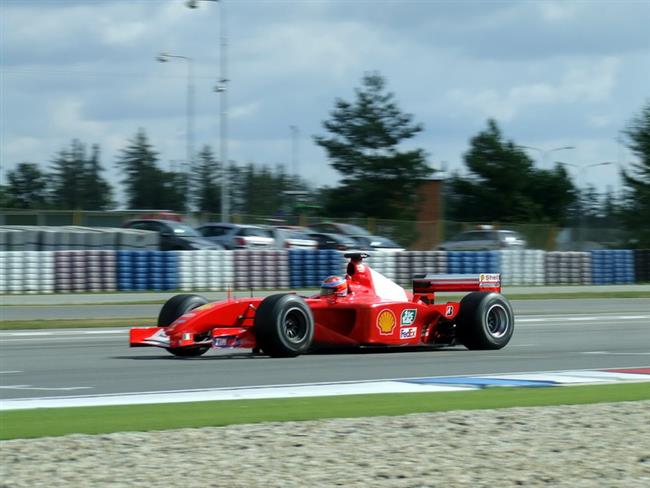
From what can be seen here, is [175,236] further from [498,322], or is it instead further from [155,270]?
[498,322]

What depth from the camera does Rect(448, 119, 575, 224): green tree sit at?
264 ft

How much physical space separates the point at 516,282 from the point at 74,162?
61482 mm

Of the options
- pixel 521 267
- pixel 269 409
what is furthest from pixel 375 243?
pixel 269 409

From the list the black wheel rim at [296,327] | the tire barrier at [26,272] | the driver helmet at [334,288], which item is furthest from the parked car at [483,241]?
the black wheel rim at [296,327]

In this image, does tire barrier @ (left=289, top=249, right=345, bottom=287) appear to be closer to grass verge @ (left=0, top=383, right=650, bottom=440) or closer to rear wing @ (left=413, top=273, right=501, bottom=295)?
rear wing @ (left=413, top=273, right=501, bottom=295)

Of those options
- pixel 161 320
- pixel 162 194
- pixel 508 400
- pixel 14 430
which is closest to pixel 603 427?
pixel 508 400

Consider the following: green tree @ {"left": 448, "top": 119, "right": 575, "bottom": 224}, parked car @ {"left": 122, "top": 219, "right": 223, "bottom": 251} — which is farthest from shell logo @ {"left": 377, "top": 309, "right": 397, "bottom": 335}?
green tree @ {"left": 448, "top": 119, "right": 575, "bottom": 224}

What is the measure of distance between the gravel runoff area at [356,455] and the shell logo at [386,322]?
18.2 feet

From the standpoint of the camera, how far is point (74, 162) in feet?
298

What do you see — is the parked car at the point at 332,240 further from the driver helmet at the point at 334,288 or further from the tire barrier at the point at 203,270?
the driver helmet at the point at 334,288

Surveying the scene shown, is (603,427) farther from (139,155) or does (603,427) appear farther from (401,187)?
(139,155)

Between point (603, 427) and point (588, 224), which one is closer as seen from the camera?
point (603, 427)

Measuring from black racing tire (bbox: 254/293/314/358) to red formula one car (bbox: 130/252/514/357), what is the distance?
1cm

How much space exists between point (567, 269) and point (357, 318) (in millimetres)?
24975
